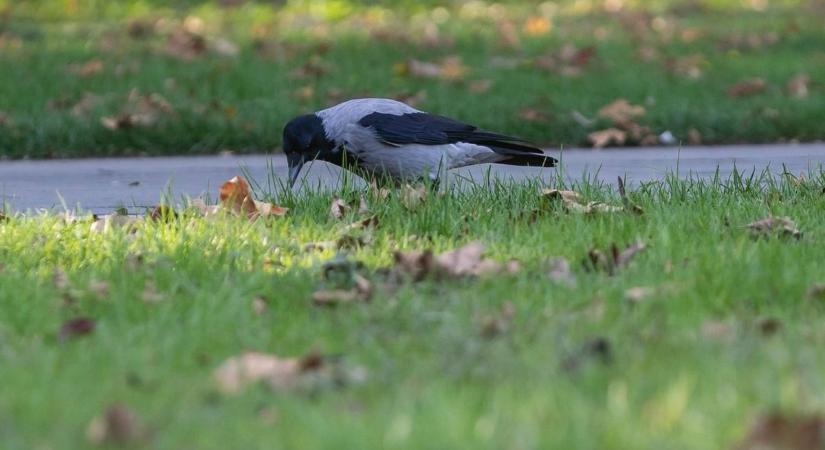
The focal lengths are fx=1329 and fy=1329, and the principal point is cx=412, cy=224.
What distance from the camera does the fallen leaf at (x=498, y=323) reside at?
3.29 meters

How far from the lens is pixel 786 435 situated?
233cm

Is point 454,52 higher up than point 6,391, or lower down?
higher up

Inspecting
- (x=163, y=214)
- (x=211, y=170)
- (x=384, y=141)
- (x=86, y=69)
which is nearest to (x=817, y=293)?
(x=163, y=214)

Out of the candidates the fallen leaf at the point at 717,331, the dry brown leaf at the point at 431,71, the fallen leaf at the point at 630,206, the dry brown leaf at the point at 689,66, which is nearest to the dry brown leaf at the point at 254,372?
the fallen leaf at the point at 717,331

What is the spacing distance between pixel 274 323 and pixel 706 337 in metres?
1.12

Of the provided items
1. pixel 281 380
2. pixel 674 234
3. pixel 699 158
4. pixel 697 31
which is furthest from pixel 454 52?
pixel 281 380

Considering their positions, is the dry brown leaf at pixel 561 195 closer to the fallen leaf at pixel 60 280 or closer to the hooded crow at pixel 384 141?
the hooded crow at pixel 384 141

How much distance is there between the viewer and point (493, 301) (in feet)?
11.9

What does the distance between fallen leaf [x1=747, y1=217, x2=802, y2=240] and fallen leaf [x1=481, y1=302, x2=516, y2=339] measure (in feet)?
4.22

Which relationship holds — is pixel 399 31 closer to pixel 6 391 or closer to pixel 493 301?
pixel 493 301

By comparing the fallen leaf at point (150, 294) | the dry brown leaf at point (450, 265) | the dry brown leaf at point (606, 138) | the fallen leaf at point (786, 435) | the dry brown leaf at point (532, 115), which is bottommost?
the fallen leaf at point (786, 435)

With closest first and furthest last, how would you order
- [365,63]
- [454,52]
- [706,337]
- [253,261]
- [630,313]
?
[706,337] → [630,313] → [253,261] → [365,63] → [454,52]

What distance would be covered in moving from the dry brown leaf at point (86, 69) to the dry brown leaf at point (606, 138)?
3.84 meters

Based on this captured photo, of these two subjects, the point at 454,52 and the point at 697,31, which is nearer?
the point at 454,52
